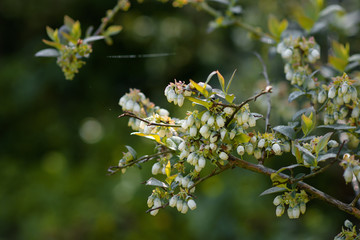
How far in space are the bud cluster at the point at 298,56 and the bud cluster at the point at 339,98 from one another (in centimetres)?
7

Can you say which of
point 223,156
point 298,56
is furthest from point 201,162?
point 298,56

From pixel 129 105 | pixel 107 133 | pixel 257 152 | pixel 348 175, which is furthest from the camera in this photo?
pixel 107 133

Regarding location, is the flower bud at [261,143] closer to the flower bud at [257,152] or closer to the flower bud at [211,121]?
the flower bud at [257,152]

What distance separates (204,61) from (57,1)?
1293 millimetres

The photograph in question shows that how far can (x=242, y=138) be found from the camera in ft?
2.57

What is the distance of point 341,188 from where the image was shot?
8.80 feet

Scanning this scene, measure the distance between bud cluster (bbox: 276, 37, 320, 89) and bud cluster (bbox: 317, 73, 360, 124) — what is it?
7cm

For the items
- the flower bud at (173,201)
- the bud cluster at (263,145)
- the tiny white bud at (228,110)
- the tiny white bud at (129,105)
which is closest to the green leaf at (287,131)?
the bud cluster at (263,145)

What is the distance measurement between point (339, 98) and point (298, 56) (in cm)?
22

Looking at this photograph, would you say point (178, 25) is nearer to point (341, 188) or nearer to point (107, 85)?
point (107, 85)

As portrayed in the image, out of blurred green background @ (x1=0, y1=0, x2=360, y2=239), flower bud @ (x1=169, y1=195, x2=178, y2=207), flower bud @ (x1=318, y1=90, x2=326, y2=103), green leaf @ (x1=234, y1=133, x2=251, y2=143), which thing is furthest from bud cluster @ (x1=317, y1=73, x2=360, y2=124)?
blurred green background @ (x1=0, y1=0, x2=360, y2=239)

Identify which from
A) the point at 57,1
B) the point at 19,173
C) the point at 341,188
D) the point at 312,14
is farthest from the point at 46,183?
the point at 312,14

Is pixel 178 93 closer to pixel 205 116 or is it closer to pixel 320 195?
pixel 205 116

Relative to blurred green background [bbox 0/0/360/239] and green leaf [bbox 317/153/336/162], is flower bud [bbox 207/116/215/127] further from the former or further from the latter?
blurred green background [bbox 0/0/360/239]
